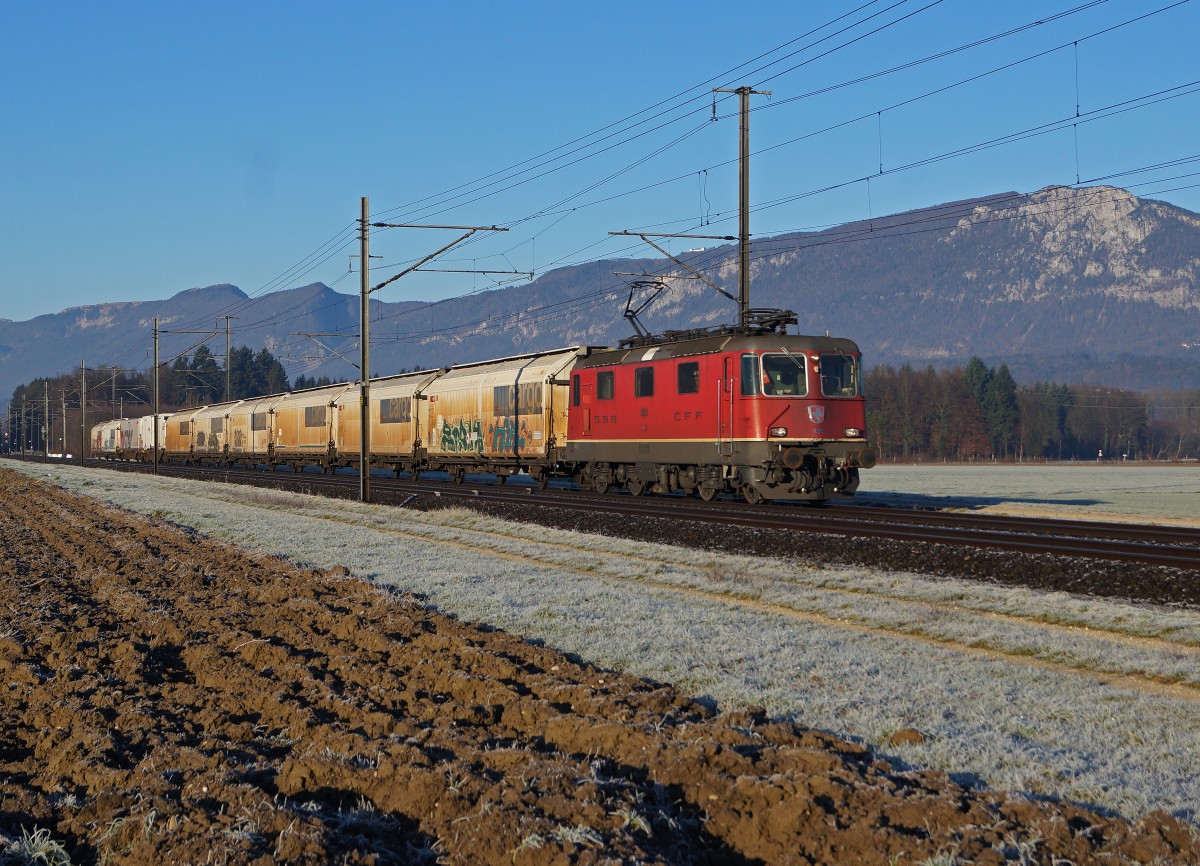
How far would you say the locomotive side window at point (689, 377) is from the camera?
98.4 feet

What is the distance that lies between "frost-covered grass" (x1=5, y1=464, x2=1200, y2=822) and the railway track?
332 centimetres

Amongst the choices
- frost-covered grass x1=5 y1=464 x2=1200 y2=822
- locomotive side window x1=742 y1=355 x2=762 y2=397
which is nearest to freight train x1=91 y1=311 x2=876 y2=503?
locomotive side window x1=742 y1=355 x2=762 y2=397

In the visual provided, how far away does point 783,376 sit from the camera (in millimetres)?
28438

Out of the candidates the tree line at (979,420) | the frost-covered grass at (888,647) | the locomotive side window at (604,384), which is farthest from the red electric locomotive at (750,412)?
the tree line at (979,420)

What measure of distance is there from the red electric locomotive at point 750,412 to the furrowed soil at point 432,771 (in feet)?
56.1

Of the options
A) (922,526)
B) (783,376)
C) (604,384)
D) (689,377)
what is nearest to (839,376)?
(783,376)

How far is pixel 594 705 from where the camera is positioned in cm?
871

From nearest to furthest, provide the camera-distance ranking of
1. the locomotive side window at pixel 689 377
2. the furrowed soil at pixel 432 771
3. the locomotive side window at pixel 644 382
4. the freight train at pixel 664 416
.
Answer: the furrowed soil at pixel 432 771, the freight train at pixel 664 416, the locomotive side window at pixel 689 377, the locomotive side window at pixel 644 382

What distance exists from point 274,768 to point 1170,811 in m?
5.21

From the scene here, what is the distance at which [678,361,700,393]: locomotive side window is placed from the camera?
30.0m

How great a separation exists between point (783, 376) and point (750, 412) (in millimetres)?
1234

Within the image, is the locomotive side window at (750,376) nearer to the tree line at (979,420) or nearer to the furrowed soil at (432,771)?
the furrowed soil at (432,771)

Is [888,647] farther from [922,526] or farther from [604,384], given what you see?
[604,384]

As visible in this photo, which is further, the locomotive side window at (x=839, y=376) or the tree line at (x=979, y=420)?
the tree line at (x=979, y=420)
